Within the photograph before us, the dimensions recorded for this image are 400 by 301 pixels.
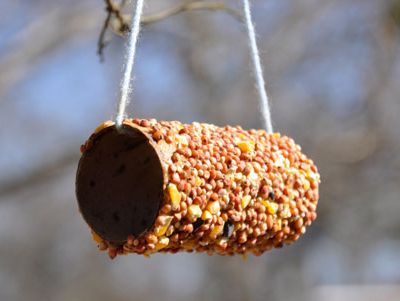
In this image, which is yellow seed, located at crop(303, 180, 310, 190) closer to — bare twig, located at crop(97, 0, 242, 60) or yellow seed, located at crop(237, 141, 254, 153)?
yellow seed, located at crop(237, 141, 254, 153)

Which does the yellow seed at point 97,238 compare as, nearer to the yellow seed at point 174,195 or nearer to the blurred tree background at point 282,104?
the yellow seed at point 174,195

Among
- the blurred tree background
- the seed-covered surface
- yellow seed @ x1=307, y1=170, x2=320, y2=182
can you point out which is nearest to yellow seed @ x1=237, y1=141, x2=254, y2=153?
the seed-covered surface

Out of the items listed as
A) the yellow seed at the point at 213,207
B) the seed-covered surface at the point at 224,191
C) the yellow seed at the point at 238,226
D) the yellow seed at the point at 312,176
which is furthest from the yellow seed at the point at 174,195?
the yellow seed at the point at 312,176

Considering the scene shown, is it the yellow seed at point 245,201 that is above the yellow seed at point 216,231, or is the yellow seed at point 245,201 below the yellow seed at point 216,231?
above

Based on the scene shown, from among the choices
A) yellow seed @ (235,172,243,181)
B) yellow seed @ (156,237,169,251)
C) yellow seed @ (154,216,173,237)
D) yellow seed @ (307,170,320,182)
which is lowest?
yellow seed @ (156,237,169,251)

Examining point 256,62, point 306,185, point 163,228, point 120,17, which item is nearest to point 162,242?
point 163,228

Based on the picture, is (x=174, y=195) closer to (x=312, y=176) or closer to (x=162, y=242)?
(x=162, y=242)

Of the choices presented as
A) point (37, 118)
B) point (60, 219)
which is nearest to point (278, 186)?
point (37, 118)
